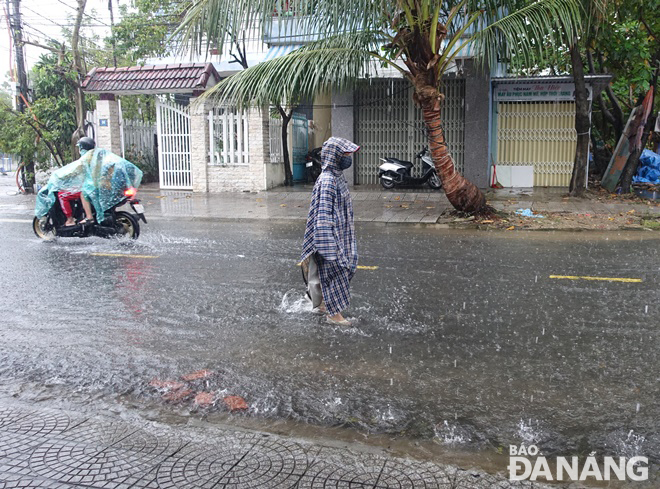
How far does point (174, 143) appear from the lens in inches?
744

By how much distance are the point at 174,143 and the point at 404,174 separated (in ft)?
22.5

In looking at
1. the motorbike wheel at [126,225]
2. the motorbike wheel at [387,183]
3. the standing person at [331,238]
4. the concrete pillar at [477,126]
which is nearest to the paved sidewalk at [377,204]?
the motorbike wheel at [387,183]

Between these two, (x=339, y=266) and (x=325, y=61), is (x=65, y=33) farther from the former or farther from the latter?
(x=339, y=266)

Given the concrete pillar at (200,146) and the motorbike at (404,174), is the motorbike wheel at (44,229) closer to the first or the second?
the concrete pillar at (200,146)

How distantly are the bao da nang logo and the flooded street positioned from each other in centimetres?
13

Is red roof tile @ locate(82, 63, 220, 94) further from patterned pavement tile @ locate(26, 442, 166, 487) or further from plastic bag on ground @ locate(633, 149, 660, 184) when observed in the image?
patterned pavement tile @ locate(26, 442, 166, 487)

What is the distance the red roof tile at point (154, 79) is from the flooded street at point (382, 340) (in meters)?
9.09

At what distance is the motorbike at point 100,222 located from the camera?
10430 millimetres

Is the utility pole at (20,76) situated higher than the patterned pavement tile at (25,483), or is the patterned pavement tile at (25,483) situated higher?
the utility pole at (20,76)

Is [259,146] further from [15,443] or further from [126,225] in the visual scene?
[15,443]

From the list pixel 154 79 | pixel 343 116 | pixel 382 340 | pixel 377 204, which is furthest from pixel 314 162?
pixel 382 340

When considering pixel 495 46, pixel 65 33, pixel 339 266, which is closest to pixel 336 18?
pixel 495 46

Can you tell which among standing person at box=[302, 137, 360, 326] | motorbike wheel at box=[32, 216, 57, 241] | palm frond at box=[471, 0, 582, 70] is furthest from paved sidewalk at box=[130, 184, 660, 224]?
standing person at box=[302, 137, 360, 326]

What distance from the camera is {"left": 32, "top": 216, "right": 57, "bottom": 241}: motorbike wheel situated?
10695 mm
